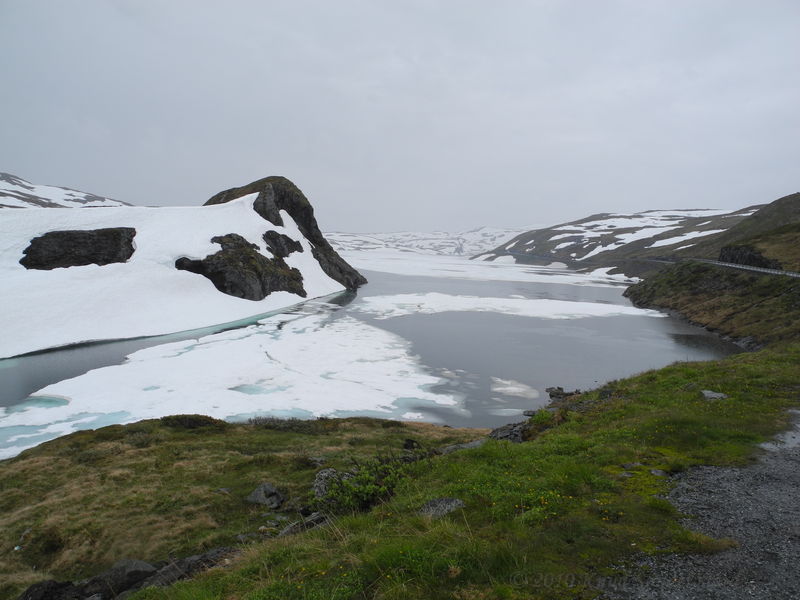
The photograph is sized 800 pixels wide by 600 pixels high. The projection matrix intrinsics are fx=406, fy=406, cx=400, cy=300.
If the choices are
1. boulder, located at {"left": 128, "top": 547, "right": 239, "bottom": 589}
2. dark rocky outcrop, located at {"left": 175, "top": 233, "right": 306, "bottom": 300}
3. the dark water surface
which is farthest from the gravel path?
dark rocky outcrop, located at {"left": 175, "top": 233, "right": 306, "bottom": 300}

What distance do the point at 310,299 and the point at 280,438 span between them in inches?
1999

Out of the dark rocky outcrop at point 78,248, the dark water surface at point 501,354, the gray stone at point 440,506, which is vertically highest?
the dark rocky outcrop at point 78,248

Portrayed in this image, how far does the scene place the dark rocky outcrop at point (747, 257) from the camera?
54.8 meters

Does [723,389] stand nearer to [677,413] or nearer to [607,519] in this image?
[677,413]

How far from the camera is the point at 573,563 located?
5.57m

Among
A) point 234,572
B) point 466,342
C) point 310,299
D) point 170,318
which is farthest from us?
point 310,299

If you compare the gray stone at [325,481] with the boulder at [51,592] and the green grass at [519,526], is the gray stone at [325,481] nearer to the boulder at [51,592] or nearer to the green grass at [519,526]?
the green grass at [519,526]

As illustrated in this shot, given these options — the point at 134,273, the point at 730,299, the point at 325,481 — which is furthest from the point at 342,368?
the point at 730,299

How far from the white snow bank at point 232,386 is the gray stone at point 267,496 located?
415 inches

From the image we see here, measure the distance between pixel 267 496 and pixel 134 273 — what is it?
1864 inches

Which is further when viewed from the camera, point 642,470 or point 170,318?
point 170,318

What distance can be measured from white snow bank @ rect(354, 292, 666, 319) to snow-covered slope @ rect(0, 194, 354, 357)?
14.7m

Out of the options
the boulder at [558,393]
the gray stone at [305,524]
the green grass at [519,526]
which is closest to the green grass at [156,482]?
the gray stone at [305,524]

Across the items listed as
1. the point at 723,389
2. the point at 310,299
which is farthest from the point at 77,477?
the point at 310,299
